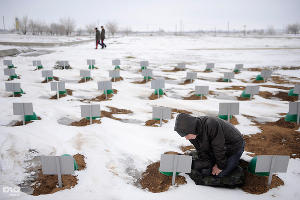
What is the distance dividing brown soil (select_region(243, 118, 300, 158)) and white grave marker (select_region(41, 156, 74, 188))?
303 cm

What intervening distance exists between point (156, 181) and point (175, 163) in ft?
1.55

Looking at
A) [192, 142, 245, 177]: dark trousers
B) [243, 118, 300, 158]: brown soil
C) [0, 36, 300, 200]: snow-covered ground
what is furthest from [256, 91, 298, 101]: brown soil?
[192, 142, 245, 177]: dark trousers

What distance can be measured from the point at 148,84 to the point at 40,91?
4248 millimetres

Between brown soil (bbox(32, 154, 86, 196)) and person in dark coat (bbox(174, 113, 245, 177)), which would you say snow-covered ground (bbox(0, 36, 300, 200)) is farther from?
person in dark coat (bbox(174, 113, 245, 177))

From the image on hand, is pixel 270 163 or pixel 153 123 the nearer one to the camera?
pixel 270 163

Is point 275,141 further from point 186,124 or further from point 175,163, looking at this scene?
point 186,124

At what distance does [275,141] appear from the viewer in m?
3.90

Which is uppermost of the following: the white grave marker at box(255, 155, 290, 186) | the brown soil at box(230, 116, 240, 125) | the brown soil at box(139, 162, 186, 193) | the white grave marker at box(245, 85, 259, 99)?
the white grave marker at box(245, 85, 259, 99)

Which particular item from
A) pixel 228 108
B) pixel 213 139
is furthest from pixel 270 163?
pixel 228 108

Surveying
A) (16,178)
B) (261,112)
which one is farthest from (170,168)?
(261,112)

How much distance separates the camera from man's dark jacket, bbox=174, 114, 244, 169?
2.27m

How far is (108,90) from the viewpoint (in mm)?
7098

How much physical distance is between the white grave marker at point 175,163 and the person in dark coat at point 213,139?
0.25 meters

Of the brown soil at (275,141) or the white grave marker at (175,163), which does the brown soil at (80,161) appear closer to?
the white grave marker at (175,163)
